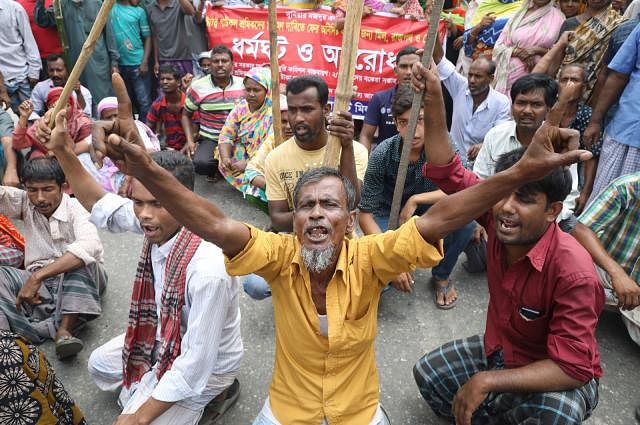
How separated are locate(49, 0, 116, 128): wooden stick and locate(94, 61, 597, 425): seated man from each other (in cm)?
30

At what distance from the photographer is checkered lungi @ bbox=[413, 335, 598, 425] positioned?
87.7 inches

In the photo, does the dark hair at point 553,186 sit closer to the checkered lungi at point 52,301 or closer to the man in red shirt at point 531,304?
the man in red shirt at point 531,304

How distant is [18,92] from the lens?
650cm

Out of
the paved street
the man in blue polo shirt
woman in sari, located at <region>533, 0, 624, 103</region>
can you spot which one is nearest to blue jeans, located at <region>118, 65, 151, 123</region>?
the paved street

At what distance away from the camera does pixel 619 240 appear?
A: 10.4ft

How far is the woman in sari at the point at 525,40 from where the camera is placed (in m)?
5.14

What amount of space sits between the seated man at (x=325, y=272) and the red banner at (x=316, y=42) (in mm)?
4226

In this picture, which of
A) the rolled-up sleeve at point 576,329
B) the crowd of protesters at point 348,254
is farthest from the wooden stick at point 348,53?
the rolled-up sleeve at point 576,329

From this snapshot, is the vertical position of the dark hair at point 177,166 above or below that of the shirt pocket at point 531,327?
above

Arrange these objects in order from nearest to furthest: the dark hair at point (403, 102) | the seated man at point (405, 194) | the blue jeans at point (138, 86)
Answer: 1. the dark hair at point (403, 102)
2. the seated man at point (405, 194)
3. the blue jeans at point (138, 86)

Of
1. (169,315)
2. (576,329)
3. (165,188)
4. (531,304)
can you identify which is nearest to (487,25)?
(531,304)

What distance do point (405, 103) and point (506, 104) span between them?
1696 millimetres

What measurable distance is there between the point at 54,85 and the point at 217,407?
5.05 meters

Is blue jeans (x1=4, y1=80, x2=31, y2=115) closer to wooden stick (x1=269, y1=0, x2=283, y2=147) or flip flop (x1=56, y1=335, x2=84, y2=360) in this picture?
flip flop (x1=56, y1=335, x2=84, y2=360)
